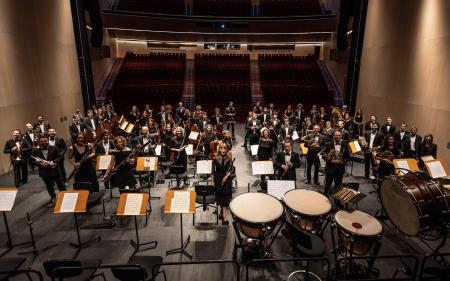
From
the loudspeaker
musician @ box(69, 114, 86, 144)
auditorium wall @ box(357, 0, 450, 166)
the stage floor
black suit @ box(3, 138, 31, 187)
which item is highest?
the loudspeaker

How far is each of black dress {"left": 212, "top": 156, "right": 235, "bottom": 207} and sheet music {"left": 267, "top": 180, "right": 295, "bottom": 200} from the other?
2.94 feet

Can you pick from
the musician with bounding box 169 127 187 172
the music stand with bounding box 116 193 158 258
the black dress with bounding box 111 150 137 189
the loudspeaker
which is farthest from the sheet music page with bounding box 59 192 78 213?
the loudspeaker

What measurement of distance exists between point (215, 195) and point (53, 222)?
150 inches

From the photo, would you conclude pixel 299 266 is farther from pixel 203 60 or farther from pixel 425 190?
pixel 203 60

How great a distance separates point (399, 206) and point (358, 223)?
997mm

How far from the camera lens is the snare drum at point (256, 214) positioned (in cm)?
464

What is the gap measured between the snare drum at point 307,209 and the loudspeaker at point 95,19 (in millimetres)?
16723

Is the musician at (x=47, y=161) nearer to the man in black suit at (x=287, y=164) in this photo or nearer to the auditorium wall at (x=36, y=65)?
the auditorium wall at (x=36, y=65)

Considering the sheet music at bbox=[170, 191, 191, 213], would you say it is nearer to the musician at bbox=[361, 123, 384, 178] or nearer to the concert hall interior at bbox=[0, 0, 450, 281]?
the concert hall interior at bbox=[0, 0, 450, 281]

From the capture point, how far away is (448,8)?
896cm

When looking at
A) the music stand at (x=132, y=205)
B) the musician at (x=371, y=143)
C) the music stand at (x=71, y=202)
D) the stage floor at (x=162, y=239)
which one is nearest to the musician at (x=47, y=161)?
the stage floor at (x=162, y=239)

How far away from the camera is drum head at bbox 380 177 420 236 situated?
4.69 metres

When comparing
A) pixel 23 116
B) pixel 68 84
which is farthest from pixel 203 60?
pixel 23 116

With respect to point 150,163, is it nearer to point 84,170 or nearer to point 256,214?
point 84,170
